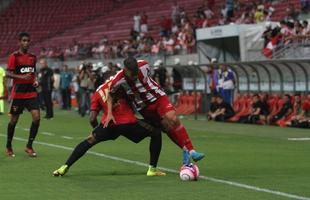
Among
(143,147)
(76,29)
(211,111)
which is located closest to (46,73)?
(211,111)

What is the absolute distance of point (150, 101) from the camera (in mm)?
10719

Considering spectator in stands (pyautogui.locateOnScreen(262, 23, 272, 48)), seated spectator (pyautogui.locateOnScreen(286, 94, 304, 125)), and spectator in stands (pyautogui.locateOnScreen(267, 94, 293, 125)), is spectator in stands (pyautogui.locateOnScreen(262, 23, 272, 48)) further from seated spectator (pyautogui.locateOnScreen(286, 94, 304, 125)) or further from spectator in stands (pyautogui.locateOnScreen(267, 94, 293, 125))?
seated spectator (pyautogui.locateOnScreen(286, 94, 304, 125))

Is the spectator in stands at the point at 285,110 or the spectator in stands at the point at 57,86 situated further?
the spectator in stands at the point at 57,86

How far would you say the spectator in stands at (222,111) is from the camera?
2528 cm

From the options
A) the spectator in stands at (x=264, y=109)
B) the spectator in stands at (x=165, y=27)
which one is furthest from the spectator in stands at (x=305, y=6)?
the spectator in stands at (x=165, y=27)

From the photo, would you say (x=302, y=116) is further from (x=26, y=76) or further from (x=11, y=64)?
(x=11, y=64)

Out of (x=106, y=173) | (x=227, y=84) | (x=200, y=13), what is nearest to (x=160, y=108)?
(x=106, y=173)

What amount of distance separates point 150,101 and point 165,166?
181 cm

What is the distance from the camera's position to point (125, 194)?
9.06 metres

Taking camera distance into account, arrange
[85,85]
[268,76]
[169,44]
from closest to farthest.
Result: [268,76], [85,85], [169,44]

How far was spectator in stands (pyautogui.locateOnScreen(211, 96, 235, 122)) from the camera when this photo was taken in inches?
995

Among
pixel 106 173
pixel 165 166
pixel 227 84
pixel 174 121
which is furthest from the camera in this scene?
pixel 227 84

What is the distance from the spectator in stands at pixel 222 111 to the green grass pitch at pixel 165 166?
6.05 meters

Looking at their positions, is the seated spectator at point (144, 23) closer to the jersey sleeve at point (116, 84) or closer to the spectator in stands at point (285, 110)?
the spectator in stands at point (285, 110)
